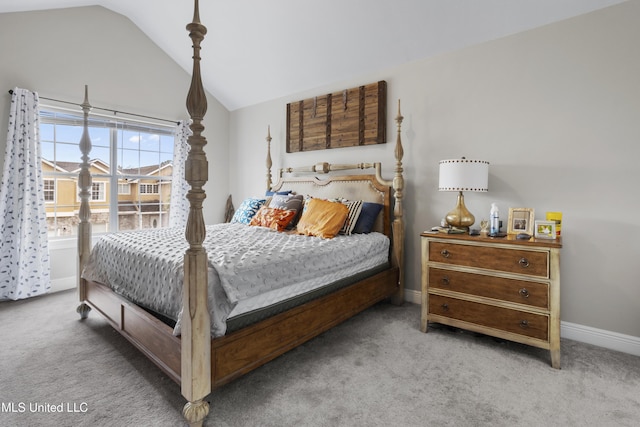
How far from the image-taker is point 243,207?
3.73 metres

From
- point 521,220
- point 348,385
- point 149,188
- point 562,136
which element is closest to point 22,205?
point 149,188

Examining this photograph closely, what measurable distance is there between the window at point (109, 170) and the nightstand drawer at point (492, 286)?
12.7ft

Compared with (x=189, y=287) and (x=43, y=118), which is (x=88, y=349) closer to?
(x=189, y=287)

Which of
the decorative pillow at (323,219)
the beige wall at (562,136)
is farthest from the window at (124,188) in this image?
the beige wall at (562,136)

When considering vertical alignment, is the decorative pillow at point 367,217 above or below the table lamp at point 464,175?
below

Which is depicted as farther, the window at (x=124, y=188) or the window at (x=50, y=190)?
the window at (x=124, y=188)

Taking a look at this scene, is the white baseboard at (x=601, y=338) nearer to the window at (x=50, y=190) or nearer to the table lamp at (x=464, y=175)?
the table lamp at (x=464, y=175)

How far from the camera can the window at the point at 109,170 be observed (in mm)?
3684

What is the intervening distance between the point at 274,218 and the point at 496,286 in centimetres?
199

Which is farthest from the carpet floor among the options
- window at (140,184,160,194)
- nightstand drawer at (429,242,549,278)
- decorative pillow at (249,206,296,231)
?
window at (140,184,160,194)

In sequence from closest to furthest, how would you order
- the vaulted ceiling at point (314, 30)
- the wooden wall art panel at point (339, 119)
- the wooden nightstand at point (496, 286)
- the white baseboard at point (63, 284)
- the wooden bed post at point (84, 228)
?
the wooden nightstand at point (496, 286) < the vaulted ceiling at point (314, 30) < the wooden bed post at point (84, 228) < the wooden wall art panel at point (339, 119) < the white baseboard at point (63, 284)

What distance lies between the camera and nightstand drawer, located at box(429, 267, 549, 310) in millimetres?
2061

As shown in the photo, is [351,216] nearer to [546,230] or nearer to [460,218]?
[460,218]

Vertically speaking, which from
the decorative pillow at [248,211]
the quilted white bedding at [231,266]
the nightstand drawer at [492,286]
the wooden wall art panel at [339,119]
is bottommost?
the nightstand drawer at [492,286]
